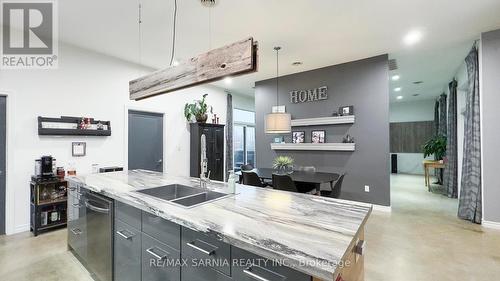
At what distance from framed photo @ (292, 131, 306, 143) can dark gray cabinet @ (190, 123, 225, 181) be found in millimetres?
1887

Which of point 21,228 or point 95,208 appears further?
point 21,228

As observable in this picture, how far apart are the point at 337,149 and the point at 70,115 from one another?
16.1ft

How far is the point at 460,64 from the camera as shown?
4844 millimetres

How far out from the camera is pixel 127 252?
1790 mm

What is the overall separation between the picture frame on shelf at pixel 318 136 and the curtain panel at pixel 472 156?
2.33 metres

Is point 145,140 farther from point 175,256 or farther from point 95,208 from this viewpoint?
point 175,256

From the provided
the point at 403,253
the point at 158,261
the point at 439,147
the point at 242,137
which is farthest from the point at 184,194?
the point at 439,147

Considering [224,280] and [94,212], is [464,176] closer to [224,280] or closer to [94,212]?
[224,280]

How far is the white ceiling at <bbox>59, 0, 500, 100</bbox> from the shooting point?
2.78 metres

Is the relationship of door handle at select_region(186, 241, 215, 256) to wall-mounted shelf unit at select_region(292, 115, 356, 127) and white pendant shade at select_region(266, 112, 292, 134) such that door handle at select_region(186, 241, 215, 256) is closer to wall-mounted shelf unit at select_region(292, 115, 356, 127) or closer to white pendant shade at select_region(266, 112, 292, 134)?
white pendant shade at select_region(266, 112, 292, 134)

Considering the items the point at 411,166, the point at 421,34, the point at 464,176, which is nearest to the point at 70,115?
the point at 421,34

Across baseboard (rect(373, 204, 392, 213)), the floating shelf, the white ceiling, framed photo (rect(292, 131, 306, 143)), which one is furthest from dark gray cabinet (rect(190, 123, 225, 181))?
baseboard (rect(373, 204, 392, 213))

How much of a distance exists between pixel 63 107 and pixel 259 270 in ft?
Answer: 14.0

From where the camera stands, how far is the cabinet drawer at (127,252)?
1.70 meters
